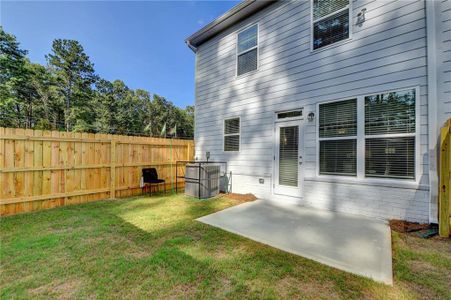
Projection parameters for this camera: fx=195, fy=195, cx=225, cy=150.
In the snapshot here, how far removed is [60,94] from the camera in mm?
19781

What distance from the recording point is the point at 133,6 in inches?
267

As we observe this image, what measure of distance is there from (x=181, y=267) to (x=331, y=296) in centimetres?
144

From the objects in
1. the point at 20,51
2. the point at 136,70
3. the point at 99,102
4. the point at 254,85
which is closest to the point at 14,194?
the point at 254,85

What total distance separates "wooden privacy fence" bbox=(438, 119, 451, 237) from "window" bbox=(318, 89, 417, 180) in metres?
0.42

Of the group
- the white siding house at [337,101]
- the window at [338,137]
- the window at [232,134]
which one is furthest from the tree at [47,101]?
the window at [338,137]

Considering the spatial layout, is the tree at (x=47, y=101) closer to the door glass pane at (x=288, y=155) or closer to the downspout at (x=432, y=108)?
the door glass pane at (x=288, y=155)

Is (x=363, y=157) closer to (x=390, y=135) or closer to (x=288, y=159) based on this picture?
(x=390, y=135)

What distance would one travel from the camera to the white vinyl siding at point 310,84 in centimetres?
342

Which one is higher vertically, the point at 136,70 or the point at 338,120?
the point at 136,70

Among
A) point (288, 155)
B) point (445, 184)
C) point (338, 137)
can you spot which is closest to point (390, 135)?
point (338, 137)

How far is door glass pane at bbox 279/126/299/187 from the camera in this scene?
189 inches

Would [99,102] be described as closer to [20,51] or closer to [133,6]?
[20,51]

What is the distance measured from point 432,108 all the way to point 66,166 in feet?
24.0

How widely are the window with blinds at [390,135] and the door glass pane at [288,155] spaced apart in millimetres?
1427
